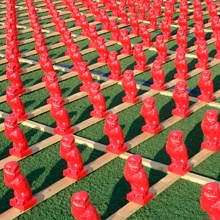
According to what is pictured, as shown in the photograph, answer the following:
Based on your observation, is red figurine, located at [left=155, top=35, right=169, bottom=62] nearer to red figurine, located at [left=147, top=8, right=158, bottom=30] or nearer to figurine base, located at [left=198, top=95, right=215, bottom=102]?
figurine base, located at [left=198, top=95, right=215, bottom=102]

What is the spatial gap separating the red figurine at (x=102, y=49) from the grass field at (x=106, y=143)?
20 centimetres

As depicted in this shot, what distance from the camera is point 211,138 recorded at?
253 inches

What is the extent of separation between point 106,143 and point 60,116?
0.77 meters

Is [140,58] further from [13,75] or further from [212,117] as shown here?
[212,117]

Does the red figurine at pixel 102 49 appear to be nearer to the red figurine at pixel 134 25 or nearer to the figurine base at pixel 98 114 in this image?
the red figurine at pixel 134 25

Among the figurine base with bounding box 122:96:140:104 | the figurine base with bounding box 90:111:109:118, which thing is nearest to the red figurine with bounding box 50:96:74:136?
the figurine base with bounding box 90:111:109:118

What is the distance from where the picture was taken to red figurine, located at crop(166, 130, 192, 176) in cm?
579

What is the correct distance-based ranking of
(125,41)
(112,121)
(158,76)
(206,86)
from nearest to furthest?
1. (112,121)
2. (206,86)
3. (158,76)
4. (125,41)

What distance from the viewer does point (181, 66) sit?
8805 millimetres

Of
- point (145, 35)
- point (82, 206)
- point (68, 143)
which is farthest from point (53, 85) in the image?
point (82, 206)

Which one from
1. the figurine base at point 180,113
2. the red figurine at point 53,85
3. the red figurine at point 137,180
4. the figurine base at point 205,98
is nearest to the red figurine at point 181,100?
the figurine base at point 180,113

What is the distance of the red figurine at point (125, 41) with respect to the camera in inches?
404

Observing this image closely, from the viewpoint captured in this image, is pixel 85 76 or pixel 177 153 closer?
pixel 177 153

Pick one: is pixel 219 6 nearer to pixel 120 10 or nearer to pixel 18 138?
pixel 120 10
